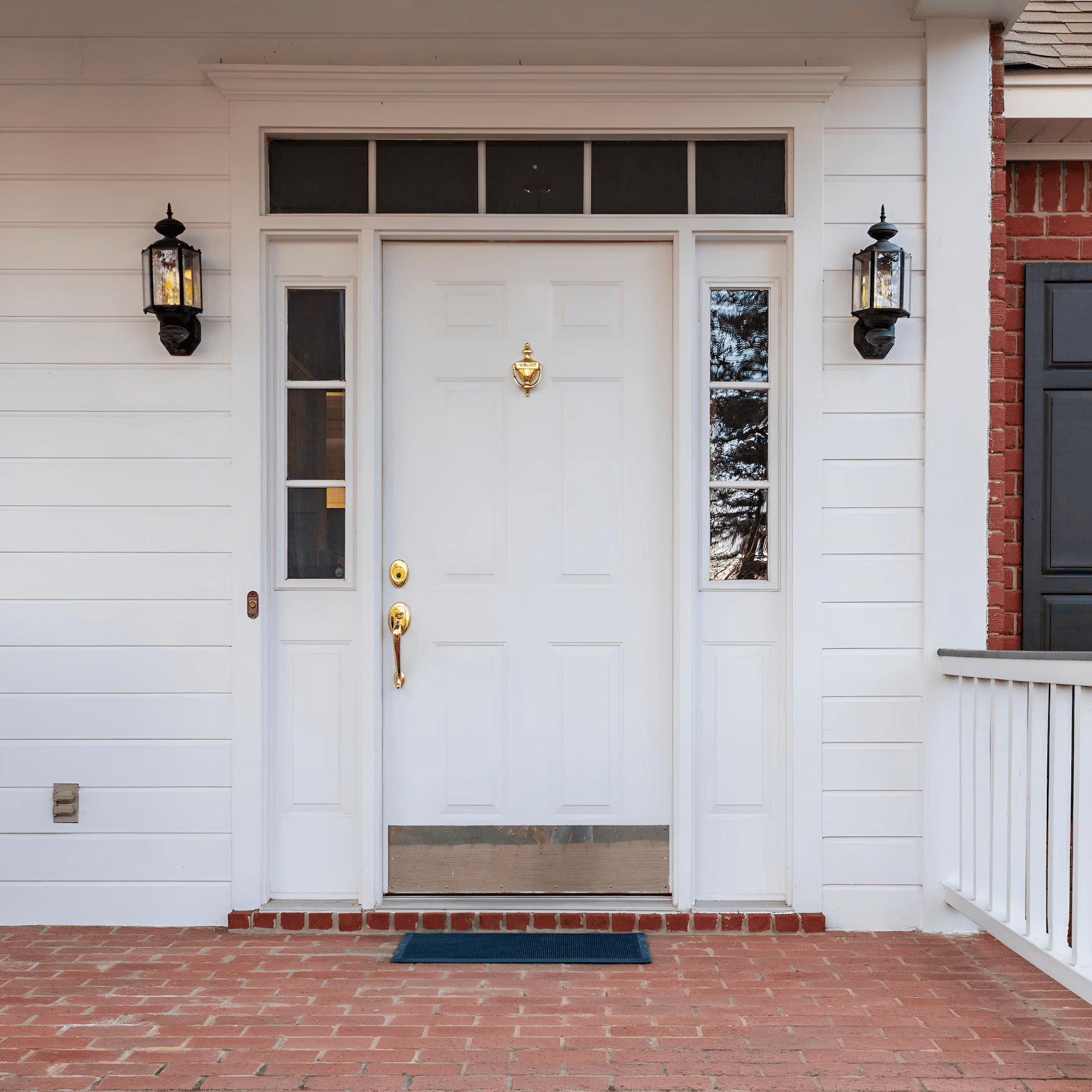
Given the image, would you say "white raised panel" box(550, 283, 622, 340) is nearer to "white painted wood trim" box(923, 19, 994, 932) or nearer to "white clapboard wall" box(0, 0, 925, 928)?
"white clapboard wall" box(0, 0, 925, 928)

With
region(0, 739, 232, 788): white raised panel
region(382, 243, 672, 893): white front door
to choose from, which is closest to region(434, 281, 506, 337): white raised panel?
region(382, 243, 672, 893): white front door

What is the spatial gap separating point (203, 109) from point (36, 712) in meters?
2.06

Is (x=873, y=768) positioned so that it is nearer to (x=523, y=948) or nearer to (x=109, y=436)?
(x=523, y=948)

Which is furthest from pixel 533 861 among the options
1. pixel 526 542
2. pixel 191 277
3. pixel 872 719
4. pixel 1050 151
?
pixel 1050 151

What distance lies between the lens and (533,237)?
303 cm

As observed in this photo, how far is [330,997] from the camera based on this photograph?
2.47 meters

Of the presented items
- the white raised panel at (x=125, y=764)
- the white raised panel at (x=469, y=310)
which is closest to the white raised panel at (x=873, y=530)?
the white raised panel at (x=469, y=310)

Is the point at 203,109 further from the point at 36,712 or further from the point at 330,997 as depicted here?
the point at 330,997

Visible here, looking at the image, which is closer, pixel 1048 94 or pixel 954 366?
pixel 954 366

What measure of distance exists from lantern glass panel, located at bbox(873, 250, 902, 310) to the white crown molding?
0.59 meters

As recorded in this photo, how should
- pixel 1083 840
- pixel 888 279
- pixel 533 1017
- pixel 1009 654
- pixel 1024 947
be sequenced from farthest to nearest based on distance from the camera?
pixel 888 279
pixel 1009 654
pixel 1024 947
pixel 533 1017
pixel 1083 840

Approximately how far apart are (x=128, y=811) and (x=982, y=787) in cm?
273

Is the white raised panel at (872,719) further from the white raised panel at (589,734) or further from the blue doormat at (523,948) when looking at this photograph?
the blue doormat at (523,948)

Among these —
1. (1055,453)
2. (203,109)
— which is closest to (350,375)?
(203,109)
